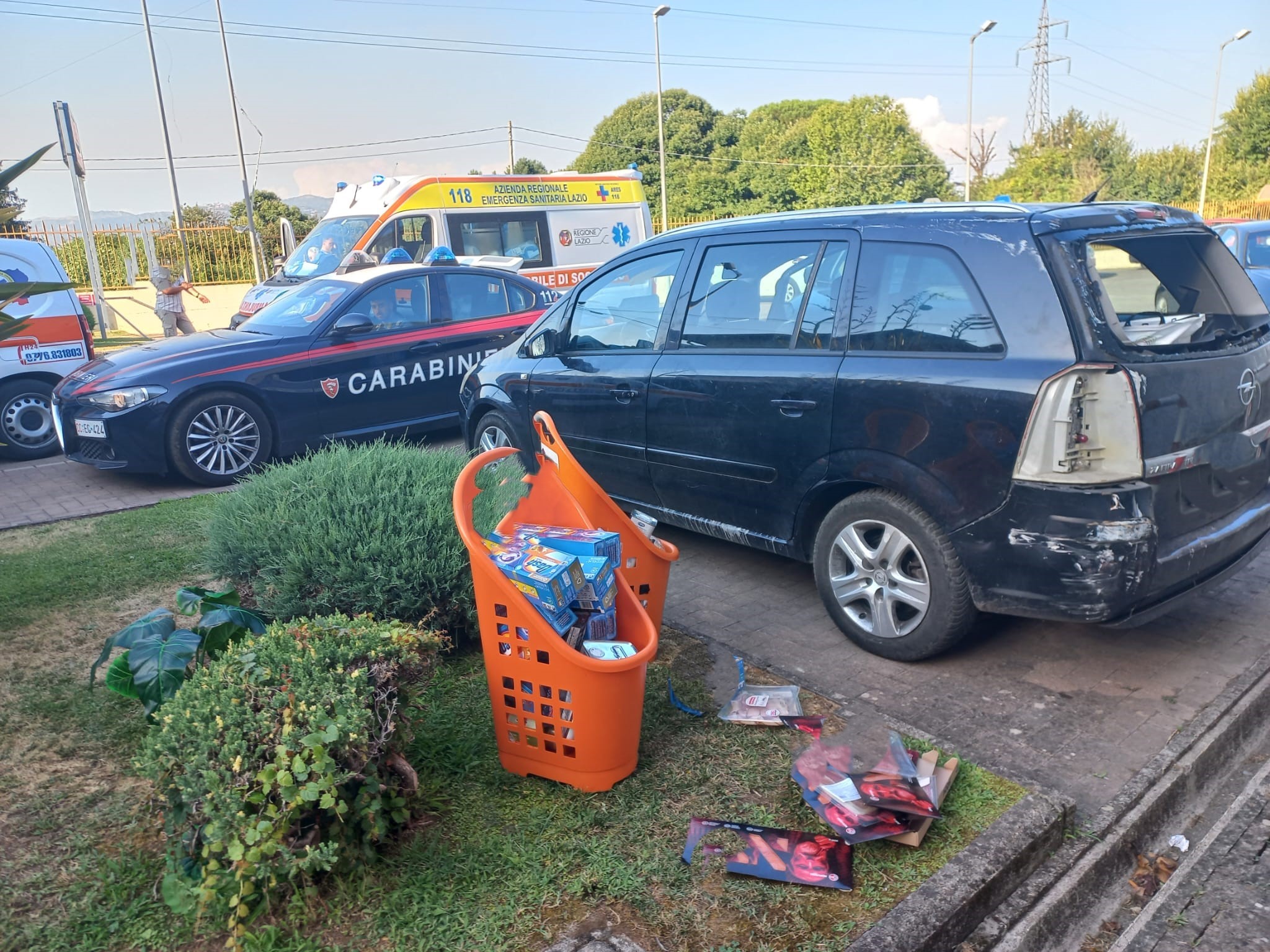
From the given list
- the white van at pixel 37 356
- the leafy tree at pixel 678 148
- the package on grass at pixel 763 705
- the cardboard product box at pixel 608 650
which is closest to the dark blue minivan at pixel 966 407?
the package on grass at pixel 763 705

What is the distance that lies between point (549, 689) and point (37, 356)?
8103 mm

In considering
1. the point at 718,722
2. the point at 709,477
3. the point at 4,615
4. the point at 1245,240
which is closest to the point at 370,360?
the point at 4,615

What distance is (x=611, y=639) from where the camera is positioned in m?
3.14

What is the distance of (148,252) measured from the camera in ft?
69.8

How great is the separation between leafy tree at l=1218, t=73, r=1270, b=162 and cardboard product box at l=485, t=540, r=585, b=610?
49.9m

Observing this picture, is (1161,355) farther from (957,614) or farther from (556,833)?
(556,833)

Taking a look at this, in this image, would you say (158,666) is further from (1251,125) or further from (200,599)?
(1251,125)

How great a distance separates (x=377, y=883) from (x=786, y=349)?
274 centimetres

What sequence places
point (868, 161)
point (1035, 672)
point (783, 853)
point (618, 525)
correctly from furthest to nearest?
point (868, 161) < point (1035, 672) < point (618, 525) < point (783, 853)

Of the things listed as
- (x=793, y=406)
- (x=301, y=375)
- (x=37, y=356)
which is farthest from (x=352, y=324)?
(x=793, y=406)

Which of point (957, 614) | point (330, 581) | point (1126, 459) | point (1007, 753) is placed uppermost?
point (1126, 459)

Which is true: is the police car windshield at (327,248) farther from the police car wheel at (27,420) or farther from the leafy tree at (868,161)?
the leafy tree at (868,161)

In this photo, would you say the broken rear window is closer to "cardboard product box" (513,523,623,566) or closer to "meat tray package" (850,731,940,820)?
"meat tray package" (850,731,940,820)

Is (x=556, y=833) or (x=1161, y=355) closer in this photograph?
(x=556, y=833)
